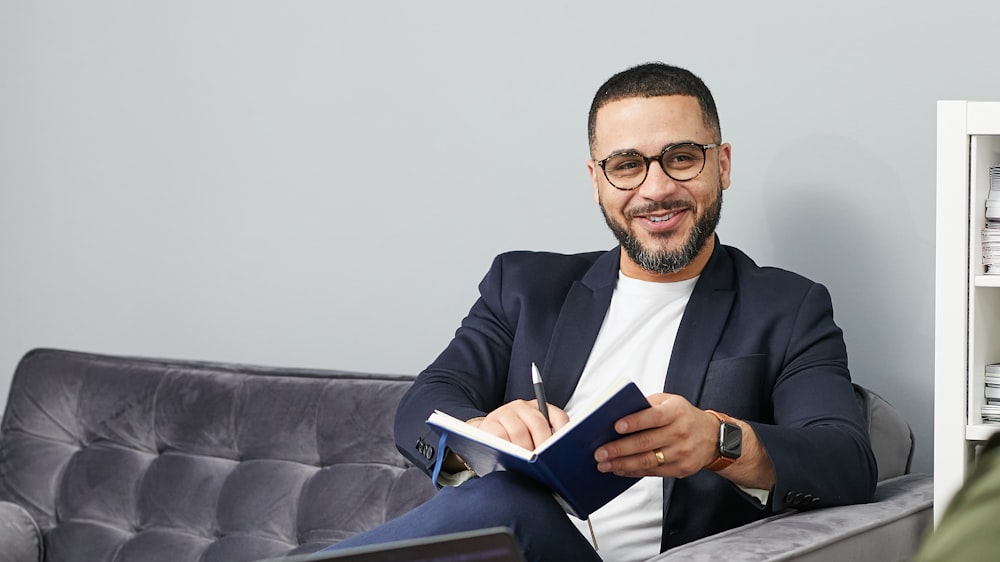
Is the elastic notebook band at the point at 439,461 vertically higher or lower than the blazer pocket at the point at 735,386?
lower

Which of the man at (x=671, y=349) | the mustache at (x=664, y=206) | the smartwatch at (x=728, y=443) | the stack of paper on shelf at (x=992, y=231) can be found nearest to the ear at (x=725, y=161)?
the man at (x=671, y=349)

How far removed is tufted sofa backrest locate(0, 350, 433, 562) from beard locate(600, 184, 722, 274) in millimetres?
508

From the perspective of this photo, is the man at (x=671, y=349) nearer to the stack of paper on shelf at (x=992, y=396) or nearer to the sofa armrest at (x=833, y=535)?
the sofa armrest at (x=833, y=535)

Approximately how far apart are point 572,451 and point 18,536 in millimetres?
1386

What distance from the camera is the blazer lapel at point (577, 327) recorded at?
1820 mm

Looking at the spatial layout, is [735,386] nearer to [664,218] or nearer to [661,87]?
[664,218]

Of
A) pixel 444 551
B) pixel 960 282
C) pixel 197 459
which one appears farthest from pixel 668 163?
pixel 444 551

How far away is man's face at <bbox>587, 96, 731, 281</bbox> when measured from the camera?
1802 mm

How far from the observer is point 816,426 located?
1.59 m

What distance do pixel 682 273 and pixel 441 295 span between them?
0.68 metres

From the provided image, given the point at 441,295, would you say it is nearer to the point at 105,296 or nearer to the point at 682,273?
the point at 682,273

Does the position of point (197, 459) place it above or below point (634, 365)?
below

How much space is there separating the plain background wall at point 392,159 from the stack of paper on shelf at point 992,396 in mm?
351

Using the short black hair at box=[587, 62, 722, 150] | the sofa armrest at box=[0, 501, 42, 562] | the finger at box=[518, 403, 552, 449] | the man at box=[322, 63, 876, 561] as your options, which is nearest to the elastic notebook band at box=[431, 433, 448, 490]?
the man at box=[322, 63, 876, 561]
